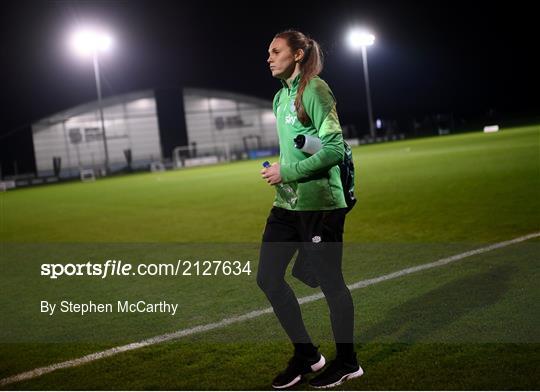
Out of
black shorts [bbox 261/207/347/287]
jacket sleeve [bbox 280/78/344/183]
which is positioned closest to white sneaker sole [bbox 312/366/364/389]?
black shorts [bbox 261/207/347/287]

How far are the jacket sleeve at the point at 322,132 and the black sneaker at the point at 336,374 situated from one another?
1.11m

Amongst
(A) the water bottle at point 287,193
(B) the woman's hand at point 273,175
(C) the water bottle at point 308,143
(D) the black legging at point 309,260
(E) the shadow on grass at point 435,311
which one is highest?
(C) the water bottle at point 308,143

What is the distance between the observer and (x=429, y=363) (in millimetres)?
3480

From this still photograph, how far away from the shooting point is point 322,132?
3.12 metres

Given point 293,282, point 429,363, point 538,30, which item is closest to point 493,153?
point 293,282

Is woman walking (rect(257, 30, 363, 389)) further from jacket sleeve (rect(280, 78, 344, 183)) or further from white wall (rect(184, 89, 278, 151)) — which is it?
white wall (rect(184, 89, 278, 151))

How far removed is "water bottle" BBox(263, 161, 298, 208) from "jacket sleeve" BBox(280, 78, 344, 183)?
18 centimetres

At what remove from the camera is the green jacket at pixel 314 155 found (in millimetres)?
3119

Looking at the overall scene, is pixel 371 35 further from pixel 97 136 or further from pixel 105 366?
pixel 105 366

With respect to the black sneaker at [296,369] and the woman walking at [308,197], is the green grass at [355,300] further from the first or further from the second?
the woman walking at [308,197]

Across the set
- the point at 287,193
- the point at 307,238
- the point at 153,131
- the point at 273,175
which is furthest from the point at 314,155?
the point at 153,131

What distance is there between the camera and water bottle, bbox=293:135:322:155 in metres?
3.10

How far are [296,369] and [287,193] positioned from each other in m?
1.03

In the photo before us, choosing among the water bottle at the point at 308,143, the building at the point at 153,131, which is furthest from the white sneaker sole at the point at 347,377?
the building at the point at 153,131
